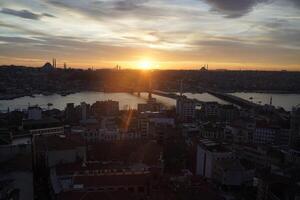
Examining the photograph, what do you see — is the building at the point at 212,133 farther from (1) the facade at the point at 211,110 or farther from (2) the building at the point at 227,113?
(1) the facade at the point at 211,110

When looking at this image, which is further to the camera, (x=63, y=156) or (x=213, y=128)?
(x=213, y=128)

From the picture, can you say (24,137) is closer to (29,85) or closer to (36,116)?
(36,116)

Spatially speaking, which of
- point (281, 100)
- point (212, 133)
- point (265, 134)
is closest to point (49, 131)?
point (212, 133)

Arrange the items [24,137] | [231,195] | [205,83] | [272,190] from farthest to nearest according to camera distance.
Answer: [205,83], [24,137], [231,195], [272,190]

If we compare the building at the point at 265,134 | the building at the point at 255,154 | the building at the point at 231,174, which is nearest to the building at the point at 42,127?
the building at the point at 255,154

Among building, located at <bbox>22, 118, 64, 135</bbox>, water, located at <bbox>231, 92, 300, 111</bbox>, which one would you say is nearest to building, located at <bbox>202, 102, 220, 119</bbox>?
building, located at <bbox>22, 118, 64, 135</bbox>

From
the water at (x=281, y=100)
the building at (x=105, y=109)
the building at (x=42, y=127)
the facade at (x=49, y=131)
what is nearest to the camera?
the facade at (x=49, y=131)

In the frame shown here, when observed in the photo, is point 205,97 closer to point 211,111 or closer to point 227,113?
point 211,111

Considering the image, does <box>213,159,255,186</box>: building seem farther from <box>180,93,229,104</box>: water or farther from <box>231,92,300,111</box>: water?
<box>180,93,229,104</box>: water

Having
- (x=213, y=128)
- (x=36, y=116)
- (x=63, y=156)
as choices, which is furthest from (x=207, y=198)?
(x=36, y=116)
